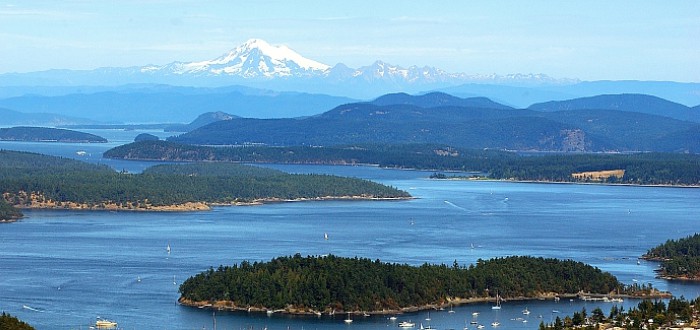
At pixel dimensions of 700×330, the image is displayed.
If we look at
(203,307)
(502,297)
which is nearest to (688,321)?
(502,297)

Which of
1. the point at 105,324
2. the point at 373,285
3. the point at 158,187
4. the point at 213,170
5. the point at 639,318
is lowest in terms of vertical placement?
the point at 105,324

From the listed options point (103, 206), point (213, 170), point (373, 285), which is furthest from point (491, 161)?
point (373, 285)

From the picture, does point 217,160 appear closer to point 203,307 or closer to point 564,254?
point 564,254

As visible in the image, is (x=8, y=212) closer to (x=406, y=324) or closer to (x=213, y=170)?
(x=213, y=170)

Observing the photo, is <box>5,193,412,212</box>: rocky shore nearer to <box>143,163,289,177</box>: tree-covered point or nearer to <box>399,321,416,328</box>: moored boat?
<box>143,163,289,177</box>: tree-covered point

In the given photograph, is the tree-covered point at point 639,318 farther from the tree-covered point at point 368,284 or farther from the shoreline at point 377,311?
the tree-covered point at point 368,284

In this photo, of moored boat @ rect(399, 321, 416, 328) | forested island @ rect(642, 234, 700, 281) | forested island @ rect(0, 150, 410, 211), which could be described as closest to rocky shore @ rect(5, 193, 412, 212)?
forested island @ rect(0, 150, 410, 211)

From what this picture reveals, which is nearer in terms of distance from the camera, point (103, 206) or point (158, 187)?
point (103, 206)
